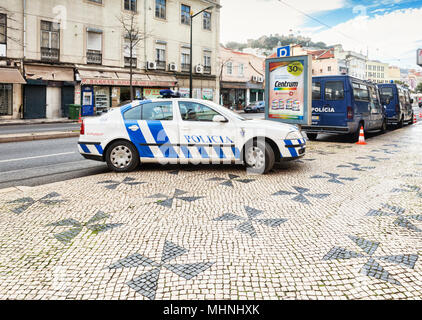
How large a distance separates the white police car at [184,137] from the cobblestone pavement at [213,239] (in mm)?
675

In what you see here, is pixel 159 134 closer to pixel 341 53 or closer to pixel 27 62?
pixel 27 62

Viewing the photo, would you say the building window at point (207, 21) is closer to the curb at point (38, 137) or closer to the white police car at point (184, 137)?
the curb at point (38, 137)

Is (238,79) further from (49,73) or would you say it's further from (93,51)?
(49,73)

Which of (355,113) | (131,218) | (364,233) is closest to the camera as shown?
(364,233)

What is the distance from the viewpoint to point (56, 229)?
12.9 ft

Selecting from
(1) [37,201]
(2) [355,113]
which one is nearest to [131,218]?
(1) [37,201]

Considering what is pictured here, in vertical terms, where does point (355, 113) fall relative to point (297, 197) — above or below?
above

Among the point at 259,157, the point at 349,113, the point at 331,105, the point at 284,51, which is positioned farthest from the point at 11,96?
the point at 259,157

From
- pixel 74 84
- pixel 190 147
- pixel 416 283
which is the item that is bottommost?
pixel 416 283

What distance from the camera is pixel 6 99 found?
2300 cm

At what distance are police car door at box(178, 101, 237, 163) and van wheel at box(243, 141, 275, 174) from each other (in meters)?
0.29

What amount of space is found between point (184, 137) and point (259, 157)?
1504 millimetres

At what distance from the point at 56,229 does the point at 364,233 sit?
3.34 m

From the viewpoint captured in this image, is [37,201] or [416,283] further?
[37,201]
